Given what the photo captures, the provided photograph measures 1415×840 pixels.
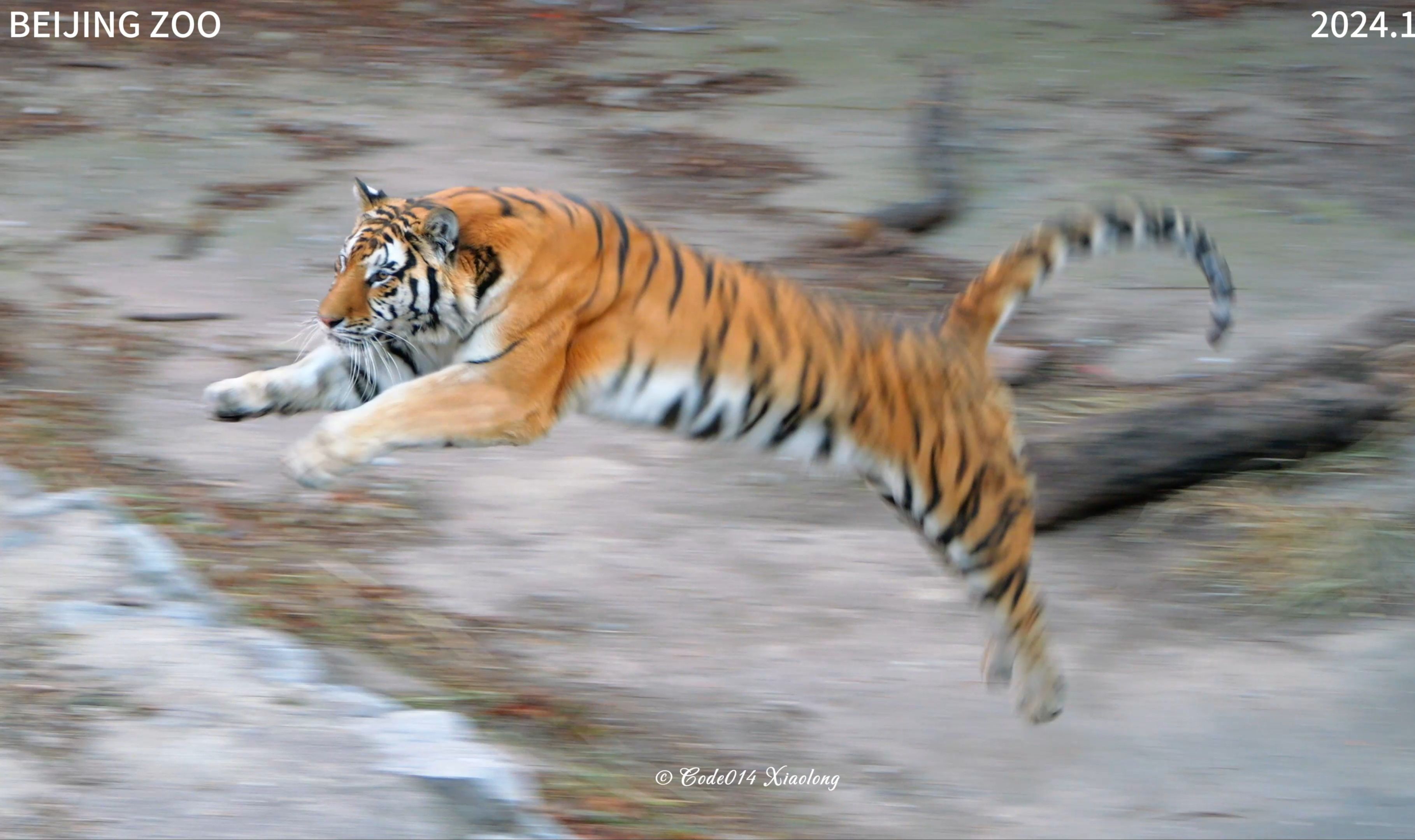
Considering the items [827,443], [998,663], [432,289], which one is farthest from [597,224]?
[998,663]

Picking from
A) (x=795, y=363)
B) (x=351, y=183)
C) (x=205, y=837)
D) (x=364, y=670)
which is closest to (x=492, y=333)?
(x=795, y=363)

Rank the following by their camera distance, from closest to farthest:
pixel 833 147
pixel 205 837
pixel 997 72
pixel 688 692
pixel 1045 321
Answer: pixel 205 837
pixel 688 692
pixel 1045 321
pixel 833 147
pixel 997 72

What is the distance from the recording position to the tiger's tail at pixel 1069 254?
4.30 metres

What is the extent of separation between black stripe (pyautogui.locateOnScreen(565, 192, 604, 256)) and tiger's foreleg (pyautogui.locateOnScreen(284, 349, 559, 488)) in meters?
0.38

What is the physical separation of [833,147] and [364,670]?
531cm

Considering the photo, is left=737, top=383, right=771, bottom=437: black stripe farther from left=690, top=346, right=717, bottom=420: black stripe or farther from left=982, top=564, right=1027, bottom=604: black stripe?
left=982, top=564, right=1027, bottom=604: black stripe

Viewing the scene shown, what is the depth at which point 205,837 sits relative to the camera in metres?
3.19

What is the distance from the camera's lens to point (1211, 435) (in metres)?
5.17

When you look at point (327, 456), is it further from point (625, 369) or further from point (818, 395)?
point (818, 395)

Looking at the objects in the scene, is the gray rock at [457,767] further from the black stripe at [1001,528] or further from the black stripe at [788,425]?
the black stripe at [1001,528]

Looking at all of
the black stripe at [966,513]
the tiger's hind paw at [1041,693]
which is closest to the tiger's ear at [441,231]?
the black stripe at [966,513]

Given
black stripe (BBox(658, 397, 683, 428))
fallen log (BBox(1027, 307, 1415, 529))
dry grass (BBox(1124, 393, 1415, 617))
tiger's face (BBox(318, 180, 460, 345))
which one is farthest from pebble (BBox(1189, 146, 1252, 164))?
tiger's face (BBox(318, 180, 460, 345))

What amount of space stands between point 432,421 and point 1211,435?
107 inches

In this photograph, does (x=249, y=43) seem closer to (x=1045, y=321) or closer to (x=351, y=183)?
(x=351, y=183)
